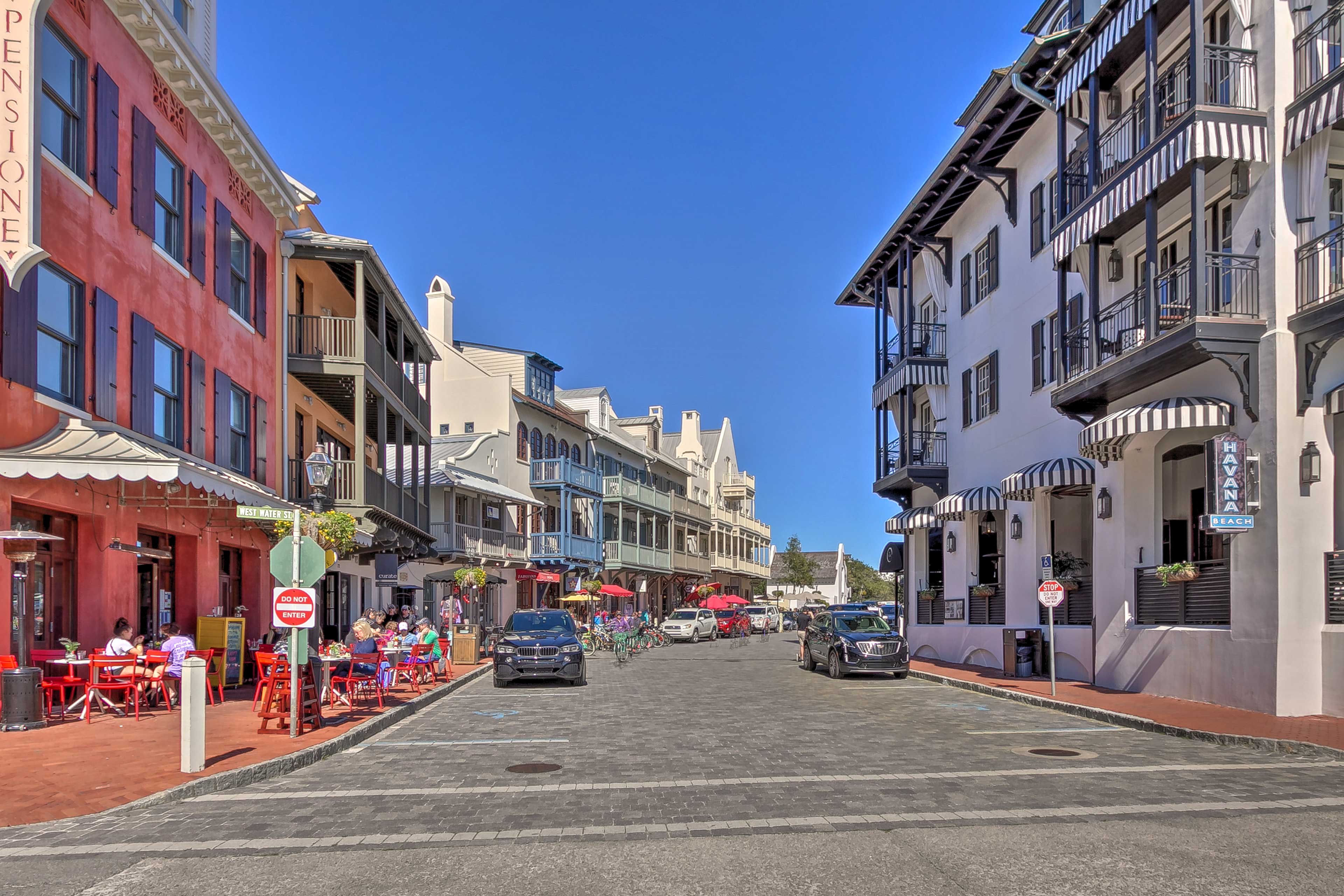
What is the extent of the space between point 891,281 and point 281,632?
2230cm

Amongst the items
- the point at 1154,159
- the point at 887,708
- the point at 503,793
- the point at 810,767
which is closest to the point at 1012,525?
the point at 887,708

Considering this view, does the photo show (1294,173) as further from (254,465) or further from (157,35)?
(254,465)

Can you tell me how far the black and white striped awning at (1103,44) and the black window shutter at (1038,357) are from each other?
17.5 feet

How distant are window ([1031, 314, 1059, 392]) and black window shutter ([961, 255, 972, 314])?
4886 mm

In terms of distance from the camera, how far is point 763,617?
65.1 meters

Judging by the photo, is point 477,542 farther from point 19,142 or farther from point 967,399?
point 19,142

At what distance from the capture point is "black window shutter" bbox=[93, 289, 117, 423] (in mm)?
16094

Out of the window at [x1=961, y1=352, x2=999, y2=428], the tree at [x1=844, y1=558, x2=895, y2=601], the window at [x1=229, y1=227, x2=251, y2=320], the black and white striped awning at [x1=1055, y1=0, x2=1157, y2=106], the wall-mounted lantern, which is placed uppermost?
the black and white striped awning at [x1=1055, y1=0, x2=1157, y2=106]

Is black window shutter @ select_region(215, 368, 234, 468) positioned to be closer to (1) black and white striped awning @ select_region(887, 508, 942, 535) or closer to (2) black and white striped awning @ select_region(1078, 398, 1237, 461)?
(2) black and white striped awning @ select_region(1078, 398, 1237, 461)

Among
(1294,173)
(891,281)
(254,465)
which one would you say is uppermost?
(891,281)

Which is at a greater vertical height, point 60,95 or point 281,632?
point 60,95

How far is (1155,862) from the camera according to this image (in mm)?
7207

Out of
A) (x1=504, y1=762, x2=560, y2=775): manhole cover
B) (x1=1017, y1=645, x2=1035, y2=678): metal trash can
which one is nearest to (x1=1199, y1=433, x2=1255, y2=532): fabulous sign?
(x1=1017, y1=645, x2=1035, y2=678): metal trash can

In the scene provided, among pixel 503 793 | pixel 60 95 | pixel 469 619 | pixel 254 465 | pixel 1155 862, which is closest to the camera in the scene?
pixel 1155 862
